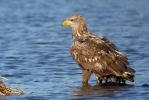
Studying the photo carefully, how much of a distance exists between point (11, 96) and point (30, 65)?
3817 mm

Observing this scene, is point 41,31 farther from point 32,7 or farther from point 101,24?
point 32,7

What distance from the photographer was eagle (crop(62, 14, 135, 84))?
11258 millimetres

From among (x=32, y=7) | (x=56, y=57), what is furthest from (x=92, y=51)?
(x=32, y=7)

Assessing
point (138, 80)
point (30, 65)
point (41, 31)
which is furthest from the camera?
point (41, 31)

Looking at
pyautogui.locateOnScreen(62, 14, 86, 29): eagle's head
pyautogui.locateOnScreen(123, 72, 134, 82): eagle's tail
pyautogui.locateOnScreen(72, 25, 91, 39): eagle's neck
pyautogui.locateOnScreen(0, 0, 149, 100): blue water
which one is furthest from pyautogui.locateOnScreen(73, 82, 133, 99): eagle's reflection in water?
pyautogui.locateOnScreen(62, 14, 86, 29): eagle's head

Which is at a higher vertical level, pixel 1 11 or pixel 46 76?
pixel 1 11

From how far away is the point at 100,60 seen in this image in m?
11.5

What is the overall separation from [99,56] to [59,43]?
6.40 meters

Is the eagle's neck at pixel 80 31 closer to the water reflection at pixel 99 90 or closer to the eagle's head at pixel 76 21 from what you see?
the eagle's head at pixel 76 21

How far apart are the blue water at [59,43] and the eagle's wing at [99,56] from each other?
1.26 ft

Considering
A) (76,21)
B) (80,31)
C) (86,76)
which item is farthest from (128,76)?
(76,21)

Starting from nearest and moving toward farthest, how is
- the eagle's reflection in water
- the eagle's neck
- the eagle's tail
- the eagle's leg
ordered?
the eagle's reflection in water < the eagle's tail < the eagle's leg < the eagle's neck

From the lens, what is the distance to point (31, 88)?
37.3ft

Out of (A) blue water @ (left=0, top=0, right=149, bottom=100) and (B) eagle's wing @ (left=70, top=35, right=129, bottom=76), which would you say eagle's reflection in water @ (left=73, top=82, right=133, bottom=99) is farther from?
(B) eagle's wing @ (left=70, top=35, right=129, bottom=76)
